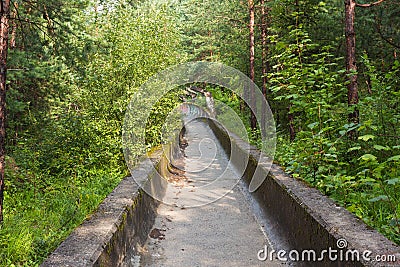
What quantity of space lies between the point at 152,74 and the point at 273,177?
5216 millimetres

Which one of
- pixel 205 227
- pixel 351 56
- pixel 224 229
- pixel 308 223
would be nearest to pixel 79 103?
pixel 205 227

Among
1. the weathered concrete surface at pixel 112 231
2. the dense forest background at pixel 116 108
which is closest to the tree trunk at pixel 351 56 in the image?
the dense forest background at pixel 116 108

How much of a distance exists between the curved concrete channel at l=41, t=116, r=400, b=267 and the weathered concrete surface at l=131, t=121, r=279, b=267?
0.05ft

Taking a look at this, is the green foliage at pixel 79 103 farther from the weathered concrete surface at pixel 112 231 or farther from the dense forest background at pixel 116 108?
the weathered concrete surface at pixel 112 231

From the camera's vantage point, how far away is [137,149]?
34.7 feet

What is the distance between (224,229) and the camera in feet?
24.1

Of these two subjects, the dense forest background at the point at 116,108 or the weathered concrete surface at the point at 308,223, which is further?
the dense forest background at the point at 116,108

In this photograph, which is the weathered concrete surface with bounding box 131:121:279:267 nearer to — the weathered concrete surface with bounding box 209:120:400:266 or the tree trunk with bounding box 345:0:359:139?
the weathered concrete surface with bounding box 209:120:400:266

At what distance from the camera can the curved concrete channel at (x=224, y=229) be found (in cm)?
416

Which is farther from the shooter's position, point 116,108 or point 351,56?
point 116,108

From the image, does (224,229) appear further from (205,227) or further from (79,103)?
(79,103)

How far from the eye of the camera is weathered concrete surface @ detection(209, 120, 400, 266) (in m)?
4.01

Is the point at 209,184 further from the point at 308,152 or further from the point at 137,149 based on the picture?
the point at 308,152

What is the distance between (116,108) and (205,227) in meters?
4.13
